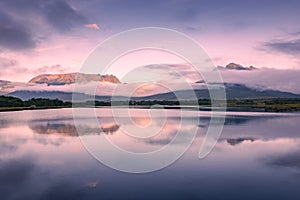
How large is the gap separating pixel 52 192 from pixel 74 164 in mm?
4707

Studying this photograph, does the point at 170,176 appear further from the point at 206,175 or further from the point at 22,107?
the point at 22,107

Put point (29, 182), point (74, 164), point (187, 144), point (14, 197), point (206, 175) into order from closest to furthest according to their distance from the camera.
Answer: point (14, 197)
point (29, 182)
point (206, 175)
point (74, 164)
point (187, 144)

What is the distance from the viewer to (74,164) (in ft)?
53.6

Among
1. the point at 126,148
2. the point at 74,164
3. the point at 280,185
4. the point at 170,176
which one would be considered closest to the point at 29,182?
the point at 74,164

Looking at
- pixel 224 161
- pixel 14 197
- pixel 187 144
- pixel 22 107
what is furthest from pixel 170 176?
pixel 22 107

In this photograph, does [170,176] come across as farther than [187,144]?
No

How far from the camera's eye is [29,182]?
13055 millimetres

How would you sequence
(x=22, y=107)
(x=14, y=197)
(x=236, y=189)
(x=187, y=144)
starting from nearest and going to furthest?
1. (x=14, y=197)
2. (x=236, y=189)
3. (x=187, y=144)
4. (x=22, y=107)

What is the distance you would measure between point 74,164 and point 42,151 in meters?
5.13

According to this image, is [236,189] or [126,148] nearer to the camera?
[236,189]

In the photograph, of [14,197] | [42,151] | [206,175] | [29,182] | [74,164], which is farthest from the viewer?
[42,151]

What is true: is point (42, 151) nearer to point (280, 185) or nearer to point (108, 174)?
point (108, 174)

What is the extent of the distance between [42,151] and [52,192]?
30.8 feet

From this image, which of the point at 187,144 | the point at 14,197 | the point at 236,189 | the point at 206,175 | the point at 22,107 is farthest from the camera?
the point at 22,107
